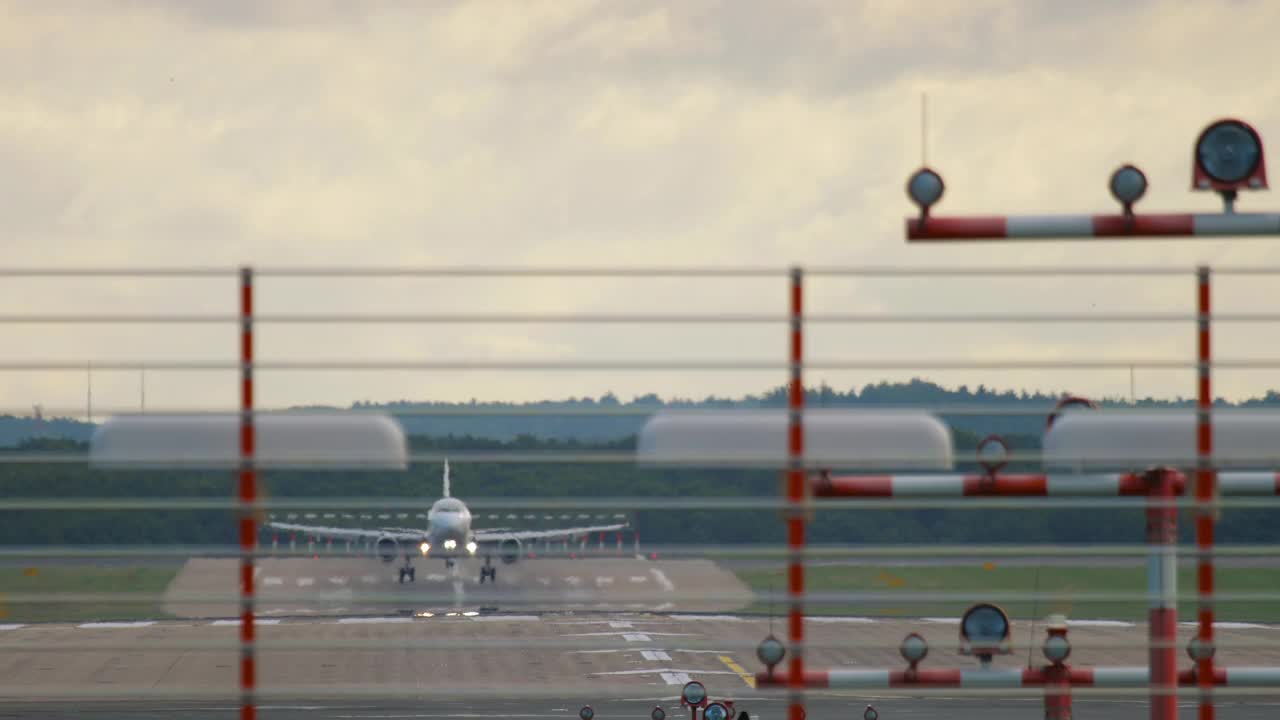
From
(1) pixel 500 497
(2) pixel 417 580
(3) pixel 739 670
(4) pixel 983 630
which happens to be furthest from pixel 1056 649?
(2) pixel 417 580

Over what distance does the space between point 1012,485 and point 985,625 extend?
0.73 meters

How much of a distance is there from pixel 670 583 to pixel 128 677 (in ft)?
88.1

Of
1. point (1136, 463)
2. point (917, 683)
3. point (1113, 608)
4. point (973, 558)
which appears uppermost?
point (1136, 463)

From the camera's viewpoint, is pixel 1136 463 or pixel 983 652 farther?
pixel 983 652

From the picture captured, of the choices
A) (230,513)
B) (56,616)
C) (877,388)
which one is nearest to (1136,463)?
(877,388)

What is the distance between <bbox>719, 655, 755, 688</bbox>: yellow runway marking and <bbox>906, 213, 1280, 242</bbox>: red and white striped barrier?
32096 mm

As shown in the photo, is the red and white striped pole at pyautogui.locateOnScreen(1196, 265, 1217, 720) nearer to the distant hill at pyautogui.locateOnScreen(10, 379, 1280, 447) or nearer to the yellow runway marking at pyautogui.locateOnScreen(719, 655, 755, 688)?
the distant hill at pyautogui.locateOnScreen(10, 379, 1280, 447)

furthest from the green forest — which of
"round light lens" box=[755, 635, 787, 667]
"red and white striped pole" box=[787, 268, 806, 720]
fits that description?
"round light lens" box=[755, 635, 787, 667]

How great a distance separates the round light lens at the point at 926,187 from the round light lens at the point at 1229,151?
3.76 ft

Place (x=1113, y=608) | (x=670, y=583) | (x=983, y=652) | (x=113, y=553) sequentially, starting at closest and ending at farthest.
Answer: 1. (x=113, y=553)
2. (x=983, y=652)
3. (x=1113, y=608)
4. (x=670, y=583)

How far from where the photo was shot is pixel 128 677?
4009cm

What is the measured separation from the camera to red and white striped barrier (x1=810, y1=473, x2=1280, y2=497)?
7.01 m

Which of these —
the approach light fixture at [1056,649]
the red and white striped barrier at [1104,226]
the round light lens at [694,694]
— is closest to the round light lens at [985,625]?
the approach light fixture at [1056,649]

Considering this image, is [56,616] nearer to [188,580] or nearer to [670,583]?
[188,580]
